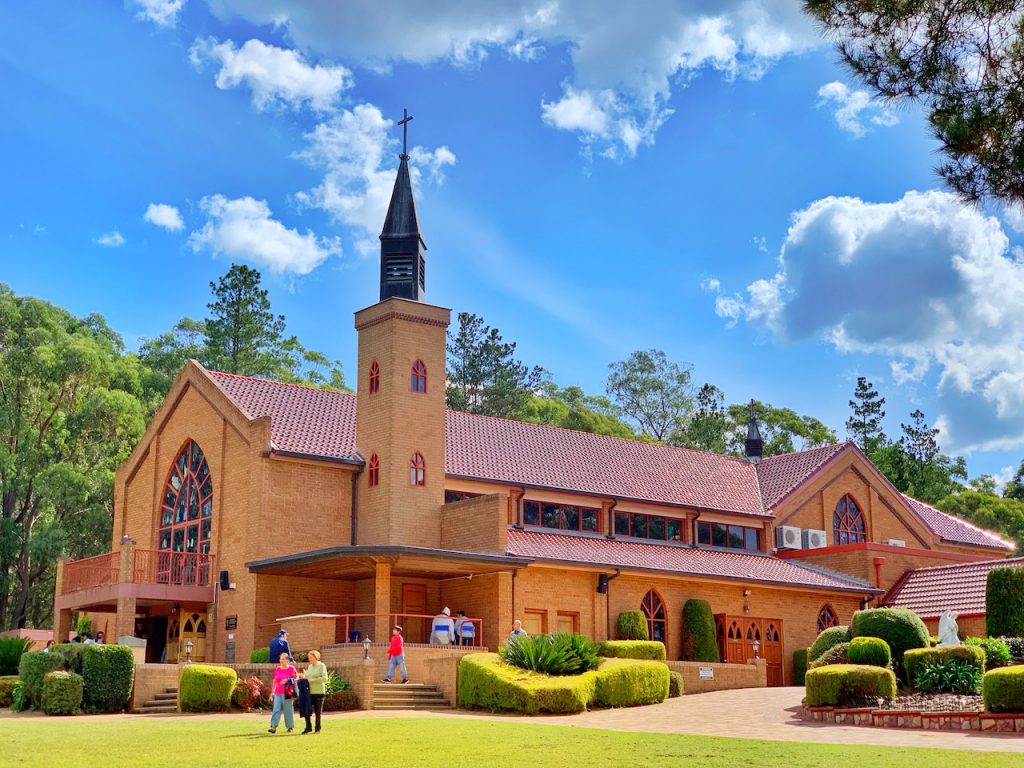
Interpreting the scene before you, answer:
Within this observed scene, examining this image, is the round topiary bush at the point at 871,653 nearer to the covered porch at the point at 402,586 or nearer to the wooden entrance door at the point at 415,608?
the covered porch at the point at 402,586

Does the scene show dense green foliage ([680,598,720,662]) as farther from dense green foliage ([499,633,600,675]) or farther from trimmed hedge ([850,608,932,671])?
dense green foliage ([499,633,600,675])

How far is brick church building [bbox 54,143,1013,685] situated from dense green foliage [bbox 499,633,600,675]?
381 cm

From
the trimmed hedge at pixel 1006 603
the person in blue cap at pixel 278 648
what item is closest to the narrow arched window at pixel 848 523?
the trimmed hedge at pixel 1006 603

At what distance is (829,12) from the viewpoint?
14.8 m

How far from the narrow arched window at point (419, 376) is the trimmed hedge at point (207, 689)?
11108mm

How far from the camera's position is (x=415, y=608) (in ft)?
109

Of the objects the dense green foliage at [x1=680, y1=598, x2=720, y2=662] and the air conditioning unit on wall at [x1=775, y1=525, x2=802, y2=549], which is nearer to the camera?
the dense green foliage at [x1=680, y1=598, x2=720, y2=662]

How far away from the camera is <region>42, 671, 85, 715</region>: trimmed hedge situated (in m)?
26.0

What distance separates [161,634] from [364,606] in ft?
22.1

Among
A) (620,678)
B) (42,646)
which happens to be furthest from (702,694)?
(42,646)

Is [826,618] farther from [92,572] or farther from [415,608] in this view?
[92,572]

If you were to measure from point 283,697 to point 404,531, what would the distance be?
12.2 m

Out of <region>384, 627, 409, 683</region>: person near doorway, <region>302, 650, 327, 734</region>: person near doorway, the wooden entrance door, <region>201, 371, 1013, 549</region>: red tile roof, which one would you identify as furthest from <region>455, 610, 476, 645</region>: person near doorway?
<region>302, 650, 327, 734</region>: person near doorway

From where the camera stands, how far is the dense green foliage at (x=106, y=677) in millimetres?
26250
